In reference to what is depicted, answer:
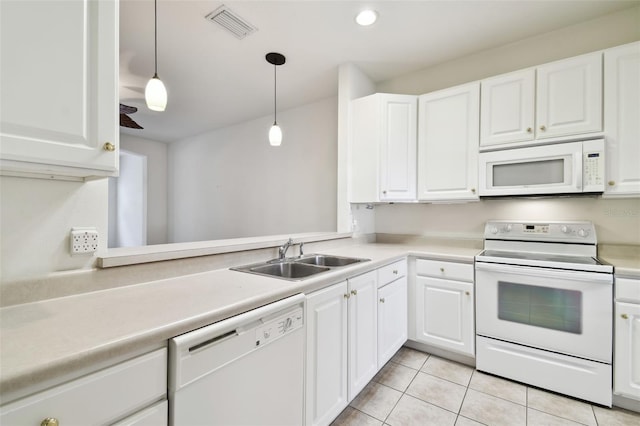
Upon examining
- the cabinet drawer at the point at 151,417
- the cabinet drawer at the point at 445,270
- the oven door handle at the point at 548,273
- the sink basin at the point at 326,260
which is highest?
the sink basin at the point at 326,260

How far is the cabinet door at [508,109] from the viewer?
2115 millimetres

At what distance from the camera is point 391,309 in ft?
6.97

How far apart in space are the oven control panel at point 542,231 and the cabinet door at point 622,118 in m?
0.32

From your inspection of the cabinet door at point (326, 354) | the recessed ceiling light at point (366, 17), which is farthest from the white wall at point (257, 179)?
the cabinet door at point (326, 354)

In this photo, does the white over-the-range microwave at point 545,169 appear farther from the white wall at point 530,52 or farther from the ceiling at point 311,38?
the ceiling at point 311,38

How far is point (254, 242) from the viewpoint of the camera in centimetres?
179

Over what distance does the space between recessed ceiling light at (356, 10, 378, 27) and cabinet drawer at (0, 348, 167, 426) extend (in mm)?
2431

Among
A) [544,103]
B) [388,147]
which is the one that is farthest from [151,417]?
[544,103]

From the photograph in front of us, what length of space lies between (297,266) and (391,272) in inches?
29.5

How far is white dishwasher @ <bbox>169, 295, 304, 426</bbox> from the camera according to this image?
0.84 m

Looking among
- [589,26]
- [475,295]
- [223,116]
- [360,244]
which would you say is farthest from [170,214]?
[589,26]

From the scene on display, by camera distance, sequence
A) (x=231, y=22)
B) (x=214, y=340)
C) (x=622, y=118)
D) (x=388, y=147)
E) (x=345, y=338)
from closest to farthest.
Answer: (x=214, y=340), (x=345, y=338), (x=622, y=118), (x=231, y=22), (x=388, y=147)

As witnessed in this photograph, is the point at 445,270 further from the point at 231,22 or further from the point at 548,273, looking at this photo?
the point at 231,22

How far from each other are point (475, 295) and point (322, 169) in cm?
227
